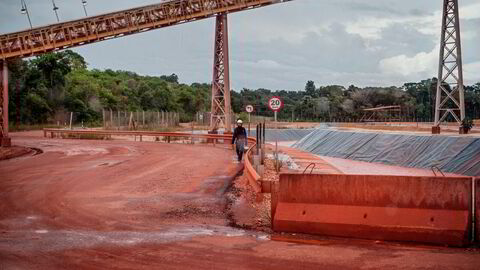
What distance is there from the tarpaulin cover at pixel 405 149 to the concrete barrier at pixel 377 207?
16.8 m

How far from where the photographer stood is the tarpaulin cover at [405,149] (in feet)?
88.7

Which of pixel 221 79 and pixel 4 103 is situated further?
pixel 221 79

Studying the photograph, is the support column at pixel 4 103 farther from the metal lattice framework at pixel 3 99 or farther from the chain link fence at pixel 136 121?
the chain link fence at pixel 136 121

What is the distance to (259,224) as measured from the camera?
10594 mm

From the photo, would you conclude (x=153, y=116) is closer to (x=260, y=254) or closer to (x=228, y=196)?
(x=228, y=196)

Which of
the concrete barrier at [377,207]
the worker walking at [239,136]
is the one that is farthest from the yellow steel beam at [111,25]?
the concrete barrier at [377,207]

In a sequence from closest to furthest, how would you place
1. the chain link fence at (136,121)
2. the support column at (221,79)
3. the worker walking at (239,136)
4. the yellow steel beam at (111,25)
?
the worker walking at (239,136)
the yellow steel beam at (111,25)
the support column at (221,79)
the chain link fence at (136,121)

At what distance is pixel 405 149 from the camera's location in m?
33.2

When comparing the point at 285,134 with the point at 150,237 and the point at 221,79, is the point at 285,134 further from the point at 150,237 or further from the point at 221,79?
the point at 150,237

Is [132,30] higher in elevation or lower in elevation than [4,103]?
higher

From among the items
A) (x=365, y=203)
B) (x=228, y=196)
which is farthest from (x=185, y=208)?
(x=365, y=203)

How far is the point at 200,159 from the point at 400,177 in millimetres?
17095

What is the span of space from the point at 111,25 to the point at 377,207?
3223cm

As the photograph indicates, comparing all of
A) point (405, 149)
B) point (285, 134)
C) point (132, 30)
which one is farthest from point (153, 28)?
point (285, 134)
